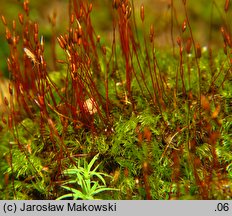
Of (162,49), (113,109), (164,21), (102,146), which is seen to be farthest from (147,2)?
(102,146)

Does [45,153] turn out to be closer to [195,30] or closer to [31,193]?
[31,193]

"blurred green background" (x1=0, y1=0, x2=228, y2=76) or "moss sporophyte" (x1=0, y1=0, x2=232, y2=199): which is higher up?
"blurred green background" (x1=0, y1=0, x2=228, y2=76)

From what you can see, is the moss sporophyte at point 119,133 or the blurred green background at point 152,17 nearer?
the moss sporophyte at point 119,133

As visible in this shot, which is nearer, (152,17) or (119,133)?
(119,133)

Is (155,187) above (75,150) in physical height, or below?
below

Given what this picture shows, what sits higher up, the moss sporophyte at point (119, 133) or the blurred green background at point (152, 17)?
the blurred green background at point (152, 17)

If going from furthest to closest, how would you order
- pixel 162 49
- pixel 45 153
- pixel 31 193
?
1. pixel 162 49
2. pixel 45 153
3. pixel 31 193

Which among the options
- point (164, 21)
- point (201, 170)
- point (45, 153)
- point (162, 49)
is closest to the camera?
point (201, 170)

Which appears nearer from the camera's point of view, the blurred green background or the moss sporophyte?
the moss sporophyte
